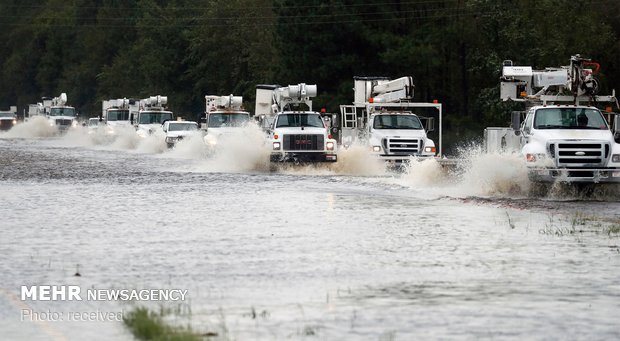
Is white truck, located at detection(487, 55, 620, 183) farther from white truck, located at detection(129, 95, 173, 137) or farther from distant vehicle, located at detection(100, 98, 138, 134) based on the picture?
distant vehicle, located at detection(100, 98, 138, 134)

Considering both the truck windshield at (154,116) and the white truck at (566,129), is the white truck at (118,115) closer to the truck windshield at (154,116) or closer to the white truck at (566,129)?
the truck windshield at (154,116)

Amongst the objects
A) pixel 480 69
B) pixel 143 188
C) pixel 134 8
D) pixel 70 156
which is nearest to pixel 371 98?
pixel 143 188

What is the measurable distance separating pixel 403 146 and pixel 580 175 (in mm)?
12292

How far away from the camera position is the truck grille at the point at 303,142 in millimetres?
41094

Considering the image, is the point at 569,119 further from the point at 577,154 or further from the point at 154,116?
the point at 154,116

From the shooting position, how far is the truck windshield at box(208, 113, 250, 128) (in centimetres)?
5322

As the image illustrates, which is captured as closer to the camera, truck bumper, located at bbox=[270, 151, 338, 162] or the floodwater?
the floodwater

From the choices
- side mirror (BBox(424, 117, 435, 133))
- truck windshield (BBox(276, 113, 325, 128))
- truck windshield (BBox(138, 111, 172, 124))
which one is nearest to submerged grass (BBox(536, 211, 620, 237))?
side mirror (BBox(424, 117, 435, 133))

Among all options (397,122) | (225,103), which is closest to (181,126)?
(225,103)

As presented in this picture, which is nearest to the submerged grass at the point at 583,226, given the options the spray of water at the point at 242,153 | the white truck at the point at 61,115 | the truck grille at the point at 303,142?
the truck grille at the point at 303,142

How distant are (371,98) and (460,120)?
92.2ft

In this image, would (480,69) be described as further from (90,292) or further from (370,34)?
(90,292)

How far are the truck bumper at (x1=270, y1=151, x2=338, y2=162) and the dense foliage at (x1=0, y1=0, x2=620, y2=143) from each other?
19.3 meters

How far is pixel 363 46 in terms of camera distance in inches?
3027
